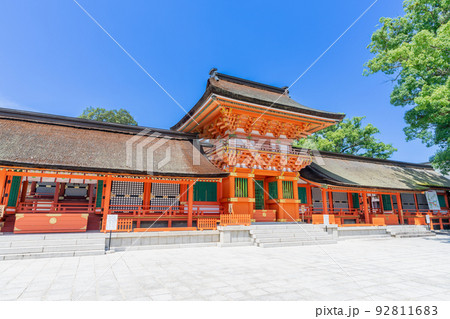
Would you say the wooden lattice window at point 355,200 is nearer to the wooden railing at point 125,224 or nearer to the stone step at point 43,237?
the wooden railing at point 125,224

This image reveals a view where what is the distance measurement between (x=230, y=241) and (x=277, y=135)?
819cm

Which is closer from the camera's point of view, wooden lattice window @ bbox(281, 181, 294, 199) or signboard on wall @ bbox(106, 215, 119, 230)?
signboard on wall @ bbox(106, 215, 119, 230)

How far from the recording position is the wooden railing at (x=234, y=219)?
40.4 feet

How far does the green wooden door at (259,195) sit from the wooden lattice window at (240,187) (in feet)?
6.08

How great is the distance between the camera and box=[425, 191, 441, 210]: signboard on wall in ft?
69.0

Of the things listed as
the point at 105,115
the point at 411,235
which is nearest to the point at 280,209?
the point at 411,235

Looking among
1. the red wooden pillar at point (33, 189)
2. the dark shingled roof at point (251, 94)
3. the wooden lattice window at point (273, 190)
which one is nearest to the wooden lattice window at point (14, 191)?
the red wooden pillar at point (33, 189)

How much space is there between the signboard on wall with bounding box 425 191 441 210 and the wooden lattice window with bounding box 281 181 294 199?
47.8ft

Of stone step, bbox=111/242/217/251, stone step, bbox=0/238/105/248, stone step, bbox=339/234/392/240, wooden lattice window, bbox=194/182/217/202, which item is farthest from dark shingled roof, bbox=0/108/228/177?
stone step, bbox=339/234/392/240

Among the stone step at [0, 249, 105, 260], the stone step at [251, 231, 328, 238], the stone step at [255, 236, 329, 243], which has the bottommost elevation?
the stone step at [0, 249, 105, 260]

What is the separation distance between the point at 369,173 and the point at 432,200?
6.20m

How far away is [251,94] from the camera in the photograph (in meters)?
17.4

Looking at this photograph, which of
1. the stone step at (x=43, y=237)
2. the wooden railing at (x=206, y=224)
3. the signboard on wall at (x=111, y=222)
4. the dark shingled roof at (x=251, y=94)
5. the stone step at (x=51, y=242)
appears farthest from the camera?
the dark shingled roof at (x=251, y=94)

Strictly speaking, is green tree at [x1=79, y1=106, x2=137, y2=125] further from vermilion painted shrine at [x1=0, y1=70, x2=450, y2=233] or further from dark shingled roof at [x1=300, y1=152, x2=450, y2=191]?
dark shingled roof at [x1=300, y1=152, x2=450, y2=191]
